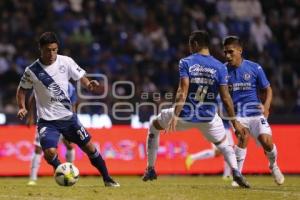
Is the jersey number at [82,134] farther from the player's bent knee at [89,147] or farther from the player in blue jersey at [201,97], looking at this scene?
the player in blue jersey at [201,97]

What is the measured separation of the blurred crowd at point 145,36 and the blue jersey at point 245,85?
6.88 m

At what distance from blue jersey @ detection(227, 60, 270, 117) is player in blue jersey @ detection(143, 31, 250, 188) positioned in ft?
2.88

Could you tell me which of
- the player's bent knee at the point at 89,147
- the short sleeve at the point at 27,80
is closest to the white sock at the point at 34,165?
the player's bent knee at the point at 89,147

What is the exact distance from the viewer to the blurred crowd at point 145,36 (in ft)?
73.6

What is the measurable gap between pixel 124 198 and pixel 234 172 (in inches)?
96.4

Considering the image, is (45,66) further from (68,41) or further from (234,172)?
(68,41)

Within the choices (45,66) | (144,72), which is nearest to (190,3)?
(144,72)

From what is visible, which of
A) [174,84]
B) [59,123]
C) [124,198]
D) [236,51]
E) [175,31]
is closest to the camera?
[124,198]

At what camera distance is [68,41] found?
23250 millimetres

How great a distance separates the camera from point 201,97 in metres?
12.9

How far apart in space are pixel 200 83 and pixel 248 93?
61.5 inches

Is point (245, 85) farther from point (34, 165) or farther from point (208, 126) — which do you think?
point (34, 165)

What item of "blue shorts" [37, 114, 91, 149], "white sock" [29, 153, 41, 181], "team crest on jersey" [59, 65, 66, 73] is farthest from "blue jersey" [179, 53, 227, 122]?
"white sock" [29, 153, 41, 181]

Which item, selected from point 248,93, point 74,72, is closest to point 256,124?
point 248,93
